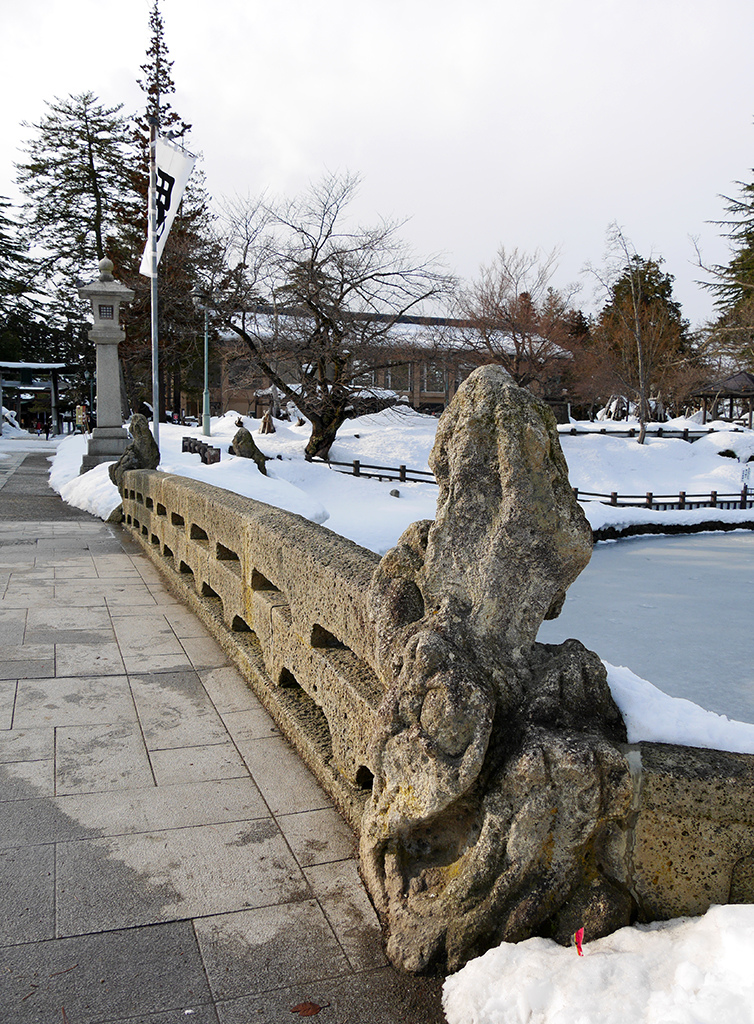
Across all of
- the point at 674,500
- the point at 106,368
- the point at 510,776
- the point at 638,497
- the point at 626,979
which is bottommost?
the point at 674,500

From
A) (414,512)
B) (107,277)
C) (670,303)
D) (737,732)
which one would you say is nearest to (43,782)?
(737,732)

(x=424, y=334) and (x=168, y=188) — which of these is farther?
(x=424, y=334)

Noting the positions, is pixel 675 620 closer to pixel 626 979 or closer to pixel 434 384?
pixel 626 979

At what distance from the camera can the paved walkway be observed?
186cm

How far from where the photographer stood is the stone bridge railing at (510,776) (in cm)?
178

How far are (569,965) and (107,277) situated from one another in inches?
→ 665

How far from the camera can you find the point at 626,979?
162cm

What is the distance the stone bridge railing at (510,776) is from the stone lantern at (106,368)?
14.3 meters

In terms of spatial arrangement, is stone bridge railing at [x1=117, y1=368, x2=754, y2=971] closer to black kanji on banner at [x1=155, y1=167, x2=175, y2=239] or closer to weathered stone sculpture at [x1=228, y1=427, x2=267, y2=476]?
black kanji on banner at [x1=155, y1=167, x2=175, y2=239]

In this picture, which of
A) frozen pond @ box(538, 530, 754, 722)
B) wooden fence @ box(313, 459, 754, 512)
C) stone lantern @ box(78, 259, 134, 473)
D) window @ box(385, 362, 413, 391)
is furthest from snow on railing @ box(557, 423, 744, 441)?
stone lantern @ box(78, 259, 134, 473)

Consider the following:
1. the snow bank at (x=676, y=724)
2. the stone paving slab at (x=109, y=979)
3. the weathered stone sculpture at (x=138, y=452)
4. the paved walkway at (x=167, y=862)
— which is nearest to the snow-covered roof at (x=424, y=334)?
the weathered stone sculpture at (x=138, y=452)

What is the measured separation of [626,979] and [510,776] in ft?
1.56

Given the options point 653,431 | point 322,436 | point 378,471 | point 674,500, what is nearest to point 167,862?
point 322,436

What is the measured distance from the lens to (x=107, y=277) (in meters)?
16.1
